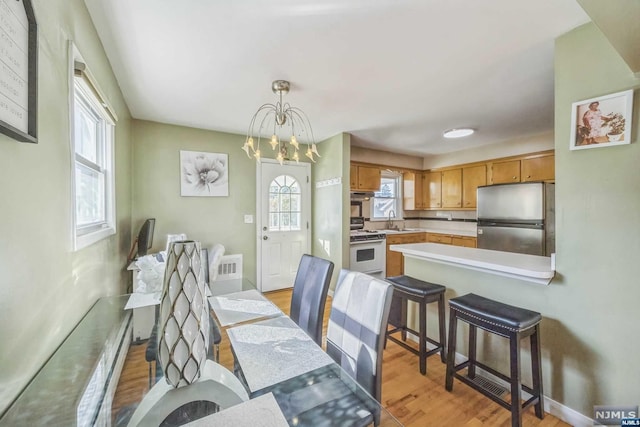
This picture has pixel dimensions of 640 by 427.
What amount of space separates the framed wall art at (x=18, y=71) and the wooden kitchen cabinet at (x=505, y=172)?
4.80 m

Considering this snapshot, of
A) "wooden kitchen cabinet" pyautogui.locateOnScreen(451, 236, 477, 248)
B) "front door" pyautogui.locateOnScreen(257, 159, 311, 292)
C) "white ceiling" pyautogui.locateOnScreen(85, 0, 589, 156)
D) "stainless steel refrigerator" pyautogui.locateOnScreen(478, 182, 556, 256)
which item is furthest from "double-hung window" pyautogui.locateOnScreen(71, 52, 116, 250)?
"wooden kitchen cabinet" pyautogui.locateOnScreen(451, 236, 477, 248)

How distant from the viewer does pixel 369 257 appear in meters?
4.01

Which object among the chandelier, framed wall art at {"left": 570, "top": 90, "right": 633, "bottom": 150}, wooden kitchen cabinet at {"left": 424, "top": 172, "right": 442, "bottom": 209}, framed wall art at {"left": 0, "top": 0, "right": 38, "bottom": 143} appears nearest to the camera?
framed wall art at {"left": 0, "top": 0, "right": 38, "bottom": 143}

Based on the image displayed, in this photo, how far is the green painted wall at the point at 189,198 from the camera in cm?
304

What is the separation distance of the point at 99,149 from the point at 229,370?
76.7 inches

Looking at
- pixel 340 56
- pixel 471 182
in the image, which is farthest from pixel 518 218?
pixel 340 56

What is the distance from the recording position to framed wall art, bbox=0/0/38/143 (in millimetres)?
697

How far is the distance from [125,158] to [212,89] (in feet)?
3.94

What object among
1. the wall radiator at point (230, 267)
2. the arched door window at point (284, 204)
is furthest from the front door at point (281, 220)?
the wall radiator at point (230, 267)

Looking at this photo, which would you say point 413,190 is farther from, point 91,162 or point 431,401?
point 91,162

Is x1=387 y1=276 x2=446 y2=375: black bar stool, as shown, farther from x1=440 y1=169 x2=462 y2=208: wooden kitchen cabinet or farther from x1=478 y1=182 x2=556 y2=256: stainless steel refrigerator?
x1=440 y1=169 x2=462 y2=208: wooden kitchen cabinet

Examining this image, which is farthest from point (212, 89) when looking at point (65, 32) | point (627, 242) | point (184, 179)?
point (627, 242)
